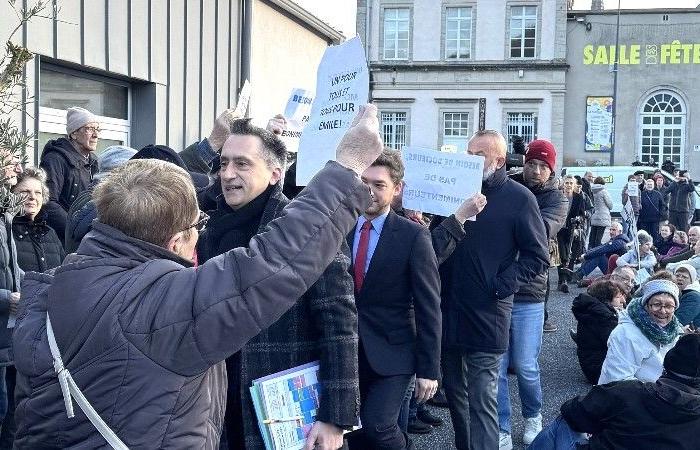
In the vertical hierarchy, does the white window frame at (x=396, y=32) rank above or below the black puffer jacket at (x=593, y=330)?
above

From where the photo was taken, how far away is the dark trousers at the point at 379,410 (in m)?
3.39

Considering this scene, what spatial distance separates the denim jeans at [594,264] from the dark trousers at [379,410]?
30.7 feet

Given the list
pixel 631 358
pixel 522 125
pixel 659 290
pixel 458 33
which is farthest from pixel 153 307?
pixel 458 33

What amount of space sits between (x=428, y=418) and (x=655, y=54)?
35.7 metres

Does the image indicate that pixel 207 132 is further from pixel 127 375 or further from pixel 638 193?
pixel 638 193

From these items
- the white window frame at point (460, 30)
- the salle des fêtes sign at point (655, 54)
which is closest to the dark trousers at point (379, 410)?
the salle des fêtes sign at point (655, 54)

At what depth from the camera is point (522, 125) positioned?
128 feet

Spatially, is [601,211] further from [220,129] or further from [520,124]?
[520,124]

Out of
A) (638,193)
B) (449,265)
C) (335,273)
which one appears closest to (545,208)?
(449,265)

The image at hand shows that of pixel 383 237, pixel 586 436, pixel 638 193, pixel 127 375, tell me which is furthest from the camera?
pixel 638 193

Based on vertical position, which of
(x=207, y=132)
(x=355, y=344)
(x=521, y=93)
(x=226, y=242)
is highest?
(x=521, y=93)

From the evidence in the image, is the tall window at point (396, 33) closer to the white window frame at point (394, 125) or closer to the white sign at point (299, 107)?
the white window frame at point (394, 125)

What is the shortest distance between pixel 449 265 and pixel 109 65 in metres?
4.15

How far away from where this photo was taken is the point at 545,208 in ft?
18.7
